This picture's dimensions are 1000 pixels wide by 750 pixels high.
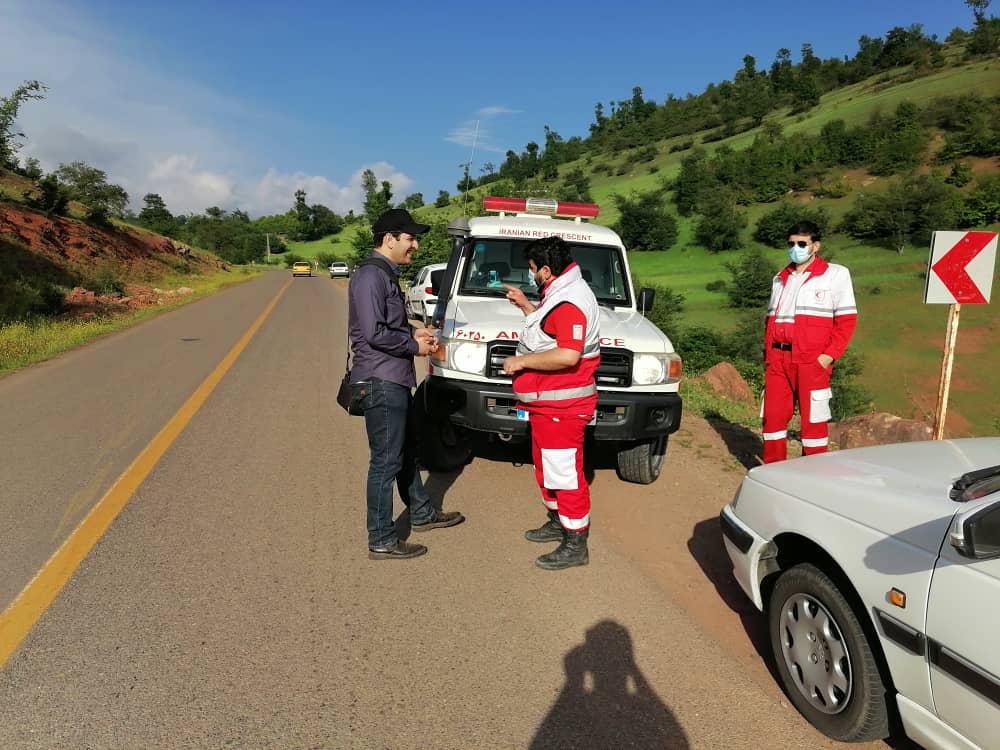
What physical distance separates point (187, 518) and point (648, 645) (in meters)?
3.23

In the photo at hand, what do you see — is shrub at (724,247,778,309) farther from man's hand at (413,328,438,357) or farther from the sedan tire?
the sedan tire

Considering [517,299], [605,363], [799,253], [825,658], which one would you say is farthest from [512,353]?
[825,658]

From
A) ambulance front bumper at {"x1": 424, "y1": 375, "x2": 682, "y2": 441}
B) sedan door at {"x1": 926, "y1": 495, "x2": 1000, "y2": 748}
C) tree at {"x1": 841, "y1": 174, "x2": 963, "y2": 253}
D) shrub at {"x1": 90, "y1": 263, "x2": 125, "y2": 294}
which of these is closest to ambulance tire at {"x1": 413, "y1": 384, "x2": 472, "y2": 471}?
ambulance front bumper at {"x1": 424, "y1": 375, "x2": 682, "y2": 441}

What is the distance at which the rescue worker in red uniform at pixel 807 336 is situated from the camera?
4.92 metres

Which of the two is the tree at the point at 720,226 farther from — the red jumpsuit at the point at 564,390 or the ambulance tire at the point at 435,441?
the red jumpsuit at the point at 564,390

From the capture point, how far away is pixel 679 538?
453 centimetres

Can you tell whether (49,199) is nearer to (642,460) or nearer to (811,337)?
(642,460)

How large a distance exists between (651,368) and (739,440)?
2.70 metres

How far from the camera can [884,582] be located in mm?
2258

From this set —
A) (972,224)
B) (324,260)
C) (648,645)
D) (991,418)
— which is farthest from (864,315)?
(324,260)

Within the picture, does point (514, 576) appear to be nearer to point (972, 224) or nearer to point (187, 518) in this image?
point (187, 518)

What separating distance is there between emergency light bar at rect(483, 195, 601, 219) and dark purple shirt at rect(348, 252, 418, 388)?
3360 millimetres

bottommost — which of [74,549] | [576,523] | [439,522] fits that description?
[74,549]

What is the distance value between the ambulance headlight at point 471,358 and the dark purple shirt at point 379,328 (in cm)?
95
